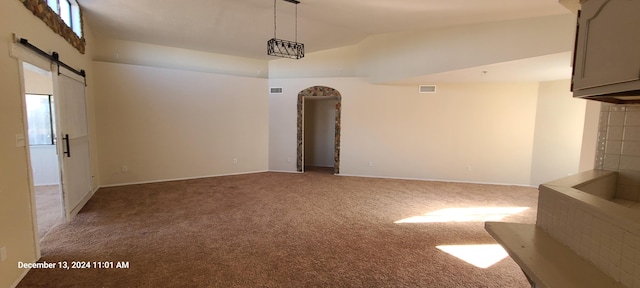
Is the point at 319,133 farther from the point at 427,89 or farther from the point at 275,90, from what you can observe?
the point at 427,89

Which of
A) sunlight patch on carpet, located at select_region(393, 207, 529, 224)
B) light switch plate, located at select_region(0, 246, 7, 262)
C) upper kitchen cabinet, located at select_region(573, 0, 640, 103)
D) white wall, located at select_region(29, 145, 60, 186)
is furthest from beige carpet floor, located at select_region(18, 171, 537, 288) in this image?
upper kitchen cabinet, located at select_region(573, 0, 640, 103)

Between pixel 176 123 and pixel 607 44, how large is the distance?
6454 mm

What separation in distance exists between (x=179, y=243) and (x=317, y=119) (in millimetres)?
5633

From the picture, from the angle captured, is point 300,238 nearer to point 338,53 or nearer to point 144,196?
point 144,196

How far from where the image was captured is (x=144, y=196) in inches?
190

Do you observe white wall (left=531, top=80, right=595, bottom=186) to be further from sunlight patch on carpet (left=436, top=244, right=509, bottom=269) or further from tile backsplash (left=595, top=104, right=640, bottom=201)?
tile backsplash (left=595, top=104, right=640, bottom=201)

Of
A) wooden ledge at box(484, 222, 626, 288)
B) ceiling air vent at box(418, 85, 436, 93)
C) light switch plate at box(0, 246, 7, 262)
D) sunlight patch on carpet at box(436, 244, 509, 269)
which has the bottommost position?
sunlight patch on carpet at box(436, 244, 509, 269)

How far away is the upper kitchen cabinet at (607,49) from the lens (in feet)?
4.08

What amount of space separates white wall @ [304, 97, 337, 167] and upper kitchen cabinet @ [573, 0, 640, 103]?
257 inches

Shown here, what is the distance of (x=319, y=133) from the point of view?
822cm

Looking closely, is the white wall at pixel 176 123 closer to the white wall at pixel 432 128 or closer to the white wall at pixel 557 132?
the white wall at pixel 432 128

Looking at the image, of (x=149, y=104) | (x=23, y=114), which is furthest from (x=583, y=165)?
(x=149, y=104)

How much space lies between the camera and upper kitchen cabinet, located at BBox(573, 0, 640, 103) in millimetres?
1243

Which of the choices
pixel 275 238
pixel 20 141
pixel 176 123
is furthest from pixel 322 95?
pixel 20 141
